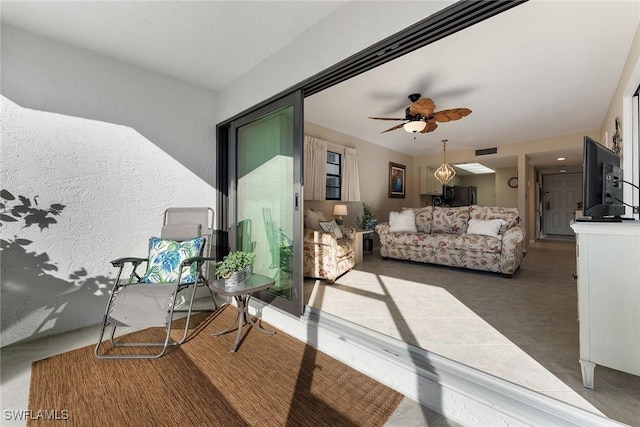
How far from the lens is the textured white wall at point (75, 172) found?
7.05ft

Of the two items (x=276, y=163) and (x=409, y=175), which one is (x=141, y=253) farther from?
(x=409, y=175)

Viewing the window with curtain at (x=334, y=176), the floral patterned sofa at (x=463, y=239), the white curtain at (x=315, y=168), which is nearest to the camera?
the floral patterned sofa at (x=463, y=239)

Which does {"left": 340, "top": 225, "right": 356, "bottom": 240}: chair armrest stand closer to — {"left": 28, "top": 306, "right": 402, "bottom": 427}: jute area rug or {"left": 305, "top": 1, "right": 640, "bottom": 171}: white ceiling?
{"left": 305, "top": 1, "right": 640, "bottom": 171}: white ceiling

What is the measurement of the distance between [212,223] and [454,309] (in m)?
2.90

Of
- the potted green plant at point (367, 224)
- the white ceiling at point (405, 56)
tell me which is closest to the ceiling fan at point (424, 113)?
the white ceiling at point (405, 56)

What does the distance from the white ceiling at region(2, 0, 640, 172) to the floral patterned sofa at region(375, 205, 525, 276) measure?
1.84 m

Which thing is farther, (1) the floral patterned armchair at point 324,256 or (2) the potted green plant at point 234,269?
(1) the floral patterned armchair at point 324,256

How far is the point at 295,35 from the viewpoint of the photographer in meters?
2.24

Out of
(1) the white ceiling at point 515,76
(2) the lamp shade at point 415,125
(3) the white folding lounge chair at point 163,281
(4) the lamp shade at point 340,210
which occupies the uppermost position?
(1) the white ceiling at point 515,76

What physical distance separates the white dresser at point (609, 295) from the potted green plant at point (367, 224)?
4400mm

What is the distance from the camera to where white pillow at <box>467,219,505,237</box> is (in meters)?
4.33

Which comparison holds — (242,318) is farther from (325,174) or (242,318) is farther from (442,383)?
(325,174)

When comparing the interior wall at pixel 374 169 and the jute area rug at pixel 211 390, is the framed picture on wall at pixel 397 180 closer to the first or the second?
the interior wall at pixel 374 169

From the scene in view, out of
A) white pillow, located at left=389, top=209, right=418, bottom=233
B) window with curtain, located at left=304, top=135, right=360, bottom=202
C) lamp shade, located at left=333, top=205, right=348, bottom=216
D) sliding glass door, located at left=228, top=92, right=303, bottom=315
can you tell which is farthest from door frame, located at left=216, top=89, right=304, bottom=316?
white pillow, located at left=389, top=209, right=418, bottom=233
